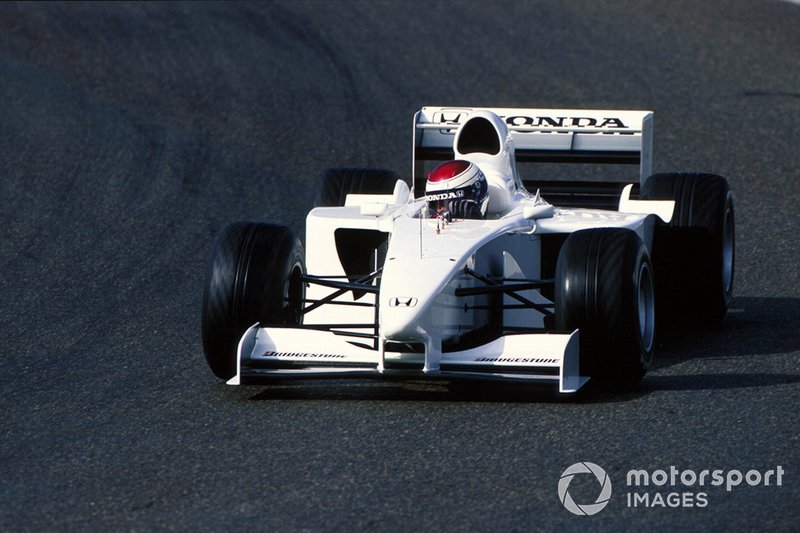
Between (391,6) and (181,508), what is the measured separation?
1533 cm

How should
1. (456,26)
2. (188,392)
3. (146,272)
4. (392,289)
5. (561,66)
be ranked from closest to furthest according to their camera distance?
1. (392,289)
2. (188,392)
3. (146,272)
4. (561,66)
5. (456,26)

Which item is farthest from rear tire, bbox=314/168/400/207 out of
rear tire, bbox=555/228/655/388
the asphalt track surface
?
rear tire, bbox=555/228/655/388

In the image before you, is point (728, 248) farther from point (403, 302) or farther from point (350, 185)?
point (403, 302)

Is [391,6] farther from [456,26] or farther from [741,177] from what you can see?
[741,177]

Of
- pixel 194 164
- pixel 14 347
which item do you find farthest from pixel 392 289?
pixel 194 164

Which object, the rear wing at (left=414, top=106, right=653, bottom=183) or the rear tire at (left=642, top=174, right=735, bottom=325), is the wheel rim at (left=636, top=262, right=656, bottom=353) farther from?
the rear wing at (left=414, top=106, right=653, bottom=183)

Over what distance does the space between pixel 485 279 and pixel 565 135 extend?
107 inches

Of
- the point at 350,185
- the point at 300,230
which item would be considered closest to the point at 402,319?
the point at 350,185

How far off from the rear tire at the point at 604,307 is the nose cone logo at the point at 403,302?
811mm

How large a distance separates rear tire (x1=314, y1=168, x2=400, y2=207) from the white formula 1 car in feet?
0.09

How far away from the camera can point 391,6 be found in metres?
20.5

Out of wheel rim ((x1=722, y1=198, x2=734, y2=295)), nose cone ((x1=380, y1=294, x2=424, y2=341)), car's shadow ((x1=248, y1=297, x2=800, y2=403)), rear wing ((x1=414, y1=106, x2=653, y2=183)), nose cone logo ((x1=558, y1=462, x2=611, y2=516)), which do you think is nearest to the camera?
nose cone logo ((x1=558, y1=462, x2=611, y2=516))

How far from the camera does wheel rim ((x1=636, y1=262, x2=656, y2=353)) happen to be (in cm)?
788

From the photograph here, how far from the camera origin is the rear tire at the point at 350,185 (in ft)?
33.7
